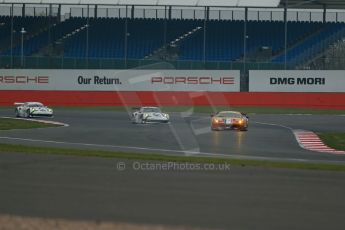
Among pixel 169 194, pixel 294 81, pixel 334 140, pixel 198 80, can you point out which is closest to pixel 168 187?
pixel 169 194

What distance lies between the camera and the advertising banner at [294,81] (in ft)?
185

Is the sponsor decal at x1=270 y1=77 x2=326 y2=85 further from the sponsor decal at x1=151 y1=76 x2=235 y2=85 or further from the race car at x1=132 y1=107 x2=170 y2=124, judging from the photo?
the race car at x1=132 y1=107 x2=170 y2=124

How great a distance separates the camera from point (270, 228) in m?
9.67

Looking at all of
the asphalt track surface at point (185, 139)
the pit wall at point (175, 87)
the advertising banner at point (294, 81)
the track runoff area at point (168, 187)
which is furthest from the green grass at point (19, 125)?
the advertising banner at point (294, 81)

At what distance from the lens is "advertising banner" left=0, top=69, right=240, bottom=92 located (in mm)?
56250

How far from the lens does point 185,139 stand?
2822 centimetres

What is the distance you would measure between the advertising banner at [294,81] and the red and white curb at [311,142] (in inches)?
905

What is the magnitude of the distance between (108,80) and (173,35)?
34.4 feet

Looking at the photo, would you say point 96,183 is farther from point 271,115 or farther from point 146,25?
point 146,25

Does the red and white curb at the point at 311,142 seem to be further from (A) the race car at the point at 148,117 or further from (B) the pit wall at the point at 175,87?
(B) the pit wall at the point at 175,87

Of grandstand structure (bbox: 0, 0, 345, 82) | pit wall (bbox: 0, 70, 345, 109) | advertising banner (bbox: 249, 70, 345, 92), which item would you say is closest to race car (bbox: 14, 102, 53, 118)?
pit wall (bbox: 0, 70, 345, 109)

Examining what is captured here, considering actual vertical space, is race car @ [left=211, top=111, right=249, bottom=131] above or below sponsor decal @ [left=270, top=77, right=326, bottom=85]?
below

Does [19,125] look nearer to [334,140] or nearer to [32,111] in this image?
[32,111]

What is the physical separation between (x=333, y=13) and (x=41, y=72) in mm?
26747
